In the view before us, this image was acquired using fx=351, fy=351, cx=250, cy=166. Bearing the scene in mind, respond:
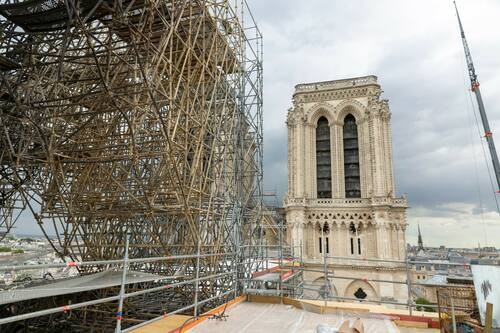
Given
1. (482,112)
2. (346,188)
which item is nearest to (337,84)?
(346,188)

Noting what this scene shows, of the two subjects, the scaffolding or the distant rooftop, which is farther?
the distant rooftop

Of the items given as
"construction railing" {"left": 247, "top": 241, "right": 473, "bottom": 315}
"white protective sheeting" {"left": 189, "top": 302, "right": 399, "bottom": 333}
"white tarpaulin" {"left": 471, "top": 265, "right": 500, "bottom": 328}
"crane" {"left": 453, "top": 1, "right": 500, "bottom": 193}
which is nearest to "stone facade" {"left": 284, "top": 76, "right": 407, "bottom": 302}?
"construction railing" {"left": 247, "top": 241, "right": 473, "bottom": 315}

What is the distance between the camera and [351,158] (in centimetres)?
3356

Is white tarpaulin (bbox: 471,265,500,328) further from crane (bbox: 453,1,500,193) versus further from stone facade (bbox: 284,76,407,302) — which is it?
stone facade (bbox: 284,76,407,302)

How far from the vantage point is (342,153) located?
32.7m

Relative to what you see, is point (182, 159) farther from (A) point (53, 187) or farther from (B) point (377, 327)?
(B) point (377, 327)

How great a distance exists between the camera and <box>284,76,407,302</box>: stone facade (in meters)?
29.5

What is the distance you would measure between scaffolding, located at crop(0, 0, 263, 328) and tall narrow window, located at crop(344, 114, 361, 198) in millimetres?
20501

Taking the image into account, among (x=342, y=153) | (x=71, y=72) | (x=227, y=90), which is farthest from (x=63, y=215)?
(x=342, y=153)

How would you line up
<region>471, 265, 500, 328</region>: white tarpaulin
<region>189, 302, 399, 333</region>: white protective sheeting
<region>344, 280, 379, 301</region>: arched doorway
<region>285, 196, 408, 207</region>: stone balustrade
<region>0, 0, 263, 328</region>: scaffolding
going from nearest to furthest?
1. <region>471, 265, 500, 328</region>: white tarpaulin
2. <region>189, 302, 399, 333</region>: white protective sheeting
3. <region>0, 0, 263, 328</region>: scaffolding
4. <region>344, 280, 379, 301</region>: arched doorway
5. <region>285, 196, 408, 207</region>: stone balustrade

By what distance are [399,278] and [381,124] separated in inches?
522

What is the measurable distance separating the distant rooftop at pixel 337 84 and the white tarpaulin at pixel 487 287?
2964cm

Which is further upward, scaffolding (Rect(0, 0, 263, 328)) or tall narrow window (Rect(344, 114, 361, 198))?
tall narrow window (Rect(344, 114, 361, 198))

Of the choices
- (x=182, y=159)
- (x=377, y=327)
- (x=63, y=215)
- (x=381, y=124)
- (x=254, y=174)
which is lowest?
(x=377, y=327)
